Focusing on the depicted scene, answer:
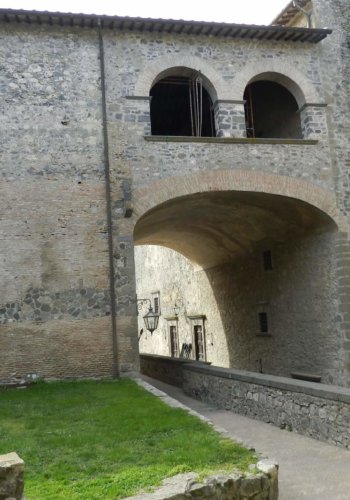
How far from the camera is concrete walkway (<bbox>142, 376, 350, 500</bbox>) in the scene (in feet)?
18.4

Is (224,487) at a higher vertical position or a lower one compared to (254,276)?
lower

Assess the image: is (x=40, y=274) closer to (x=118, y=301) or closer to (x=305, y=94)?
(x=118, y=301)

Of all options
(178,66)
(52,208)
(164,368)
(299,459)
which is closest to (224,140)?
(178,66)

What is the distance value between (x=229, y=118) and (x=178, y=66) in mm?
1715

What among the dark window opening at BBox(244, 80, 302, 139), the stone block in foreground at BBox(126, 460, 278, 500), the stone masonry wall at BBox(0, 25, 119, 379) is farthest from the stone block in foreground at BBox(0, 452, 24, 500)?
the dark window opening at BBox(244, 80, 302, 139)

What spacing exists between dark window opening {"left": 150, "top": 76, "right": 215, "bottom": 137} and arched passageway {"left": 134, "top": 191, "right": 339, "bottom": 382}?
8.42 feet

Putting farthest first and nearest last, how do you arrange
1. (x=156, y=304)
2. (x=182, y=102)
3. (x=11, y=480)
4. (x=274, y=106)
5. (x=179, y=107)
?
(x=156, y=304) → (x=179, y=107) → (x=182, y=102) → (x=274, y=106) → (x=11, y=480)

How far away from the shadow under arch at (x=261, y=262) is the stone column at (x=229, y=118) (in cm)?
123

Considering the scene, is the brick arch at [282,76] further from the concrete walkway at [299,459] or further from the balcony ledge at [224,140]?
the concrete walkway at [299,459]

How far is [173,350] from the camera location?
24797mm

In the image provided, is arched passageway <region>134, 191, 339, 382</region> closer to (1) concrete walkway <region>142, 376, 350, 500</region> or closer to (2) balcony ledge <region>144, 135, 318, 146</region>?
(2) balcony ledge <region>144, 135, 318, 146</region>

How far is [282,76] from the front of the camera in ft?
42.7

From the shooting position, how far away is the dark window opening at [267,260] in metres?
15.9

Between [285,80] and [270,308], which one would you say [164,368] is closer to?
[270,308]
